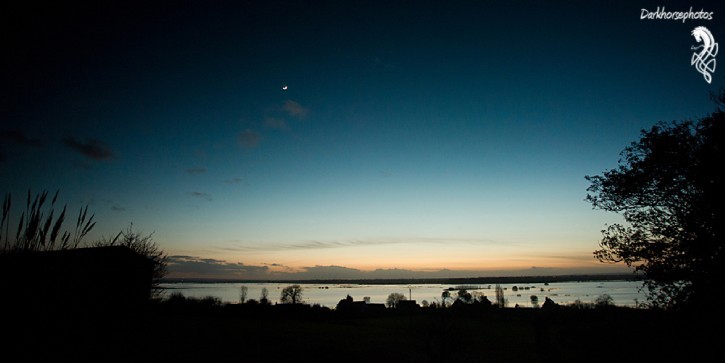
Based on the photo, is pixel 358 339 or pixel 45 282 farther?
pixel 358 339

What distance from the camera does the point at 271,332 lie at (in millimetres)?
57469

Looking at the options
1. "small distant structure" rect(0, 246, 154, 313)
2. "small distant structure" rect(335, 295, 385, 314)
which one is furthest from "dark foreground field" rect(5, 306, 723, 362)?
"small distant structure" rect(335, 295, 385, 314)

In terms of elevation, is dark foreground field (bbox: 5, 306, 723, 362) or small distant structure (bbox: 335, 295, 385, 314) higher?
dark foreground field (bbox: 5, 306, 723, 362)

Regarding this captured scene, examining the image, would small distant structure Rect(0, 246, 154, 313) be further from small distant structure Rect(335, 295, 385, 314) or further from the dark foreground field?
small distant structure Rect(335, 295, 385, 314)

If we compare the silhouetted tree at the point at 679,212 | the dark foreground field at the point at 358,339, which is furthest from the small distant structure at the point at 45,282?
the silhouetted tree at the point at 679,212

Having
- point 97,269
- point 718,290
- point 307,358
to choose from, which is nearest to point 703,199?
point 718,290

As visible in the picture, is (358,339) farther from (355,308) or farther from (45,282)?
(45,282)

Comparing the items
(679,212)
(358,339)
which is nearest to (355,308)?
(358,339)

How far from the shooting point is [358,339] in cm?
5922

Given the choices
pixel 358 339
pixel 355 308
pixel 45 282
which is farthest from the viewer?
pixel 355 308

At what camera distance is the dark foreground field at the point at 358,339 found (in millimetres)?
9234

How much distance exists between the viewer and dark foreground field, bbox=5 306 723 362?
9234 millimetres

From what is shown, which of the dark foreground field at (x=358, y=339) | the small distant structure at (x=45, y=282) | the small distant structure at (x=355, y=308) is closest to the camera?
the small distant structure at (x=45, y=282)

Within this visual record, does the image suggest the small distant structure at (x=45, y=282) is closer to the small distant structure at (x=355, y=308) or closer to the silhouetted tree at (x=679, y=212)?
the silhouetted tree at (x=679, y=212)
